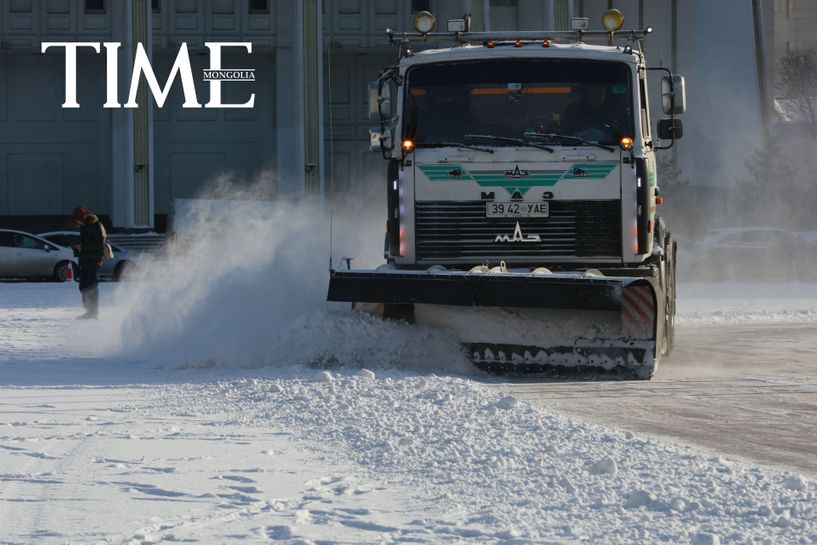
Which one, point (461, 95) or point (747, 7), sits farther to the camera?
point (747, 7)

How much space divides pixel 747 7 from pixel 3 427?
51.2 meters

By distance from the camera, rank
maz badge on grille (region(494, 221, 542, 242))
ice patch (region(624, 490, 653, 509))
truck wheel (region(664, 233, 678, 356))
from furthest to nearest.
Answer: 1. truck wheel (region(664, 233, 678, 356))
2. maz badge on grille (region(494, 221, 542, 242))
3. ice patch (region(624, 490, 653, 509))

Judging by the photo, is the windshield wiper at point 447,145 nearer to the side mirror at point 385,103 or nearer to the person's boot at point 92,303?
the side mirror at point 385,103

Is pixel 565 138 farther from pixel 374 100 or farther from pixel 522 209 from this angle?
pixel 374 100

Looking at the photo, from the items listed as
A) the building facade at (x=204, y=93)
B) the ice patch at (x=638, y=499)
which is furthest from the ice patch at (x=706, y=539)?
the building facade at (x=204, y=93)

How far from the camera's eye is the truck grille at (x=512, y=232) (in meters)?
13.5

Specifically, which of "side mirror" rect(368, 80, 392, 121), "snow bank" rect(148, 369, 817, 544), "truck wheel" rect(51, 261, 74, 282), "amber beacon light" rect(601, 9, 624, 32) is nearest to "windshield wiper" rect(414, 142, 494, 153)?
"side mirror" rect(368, 80, 392, 121)

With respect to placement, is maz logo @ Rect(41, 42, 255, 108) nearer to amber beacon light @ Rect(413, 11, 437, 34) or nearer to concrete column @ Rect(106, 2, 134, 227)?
concrete column @ Rect(106, 2, 134, 227)

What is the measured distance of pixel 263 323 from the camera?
1456cm

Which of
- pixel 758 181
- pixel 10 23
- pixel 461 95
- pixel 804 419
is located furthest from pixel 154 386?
pixel 758 181

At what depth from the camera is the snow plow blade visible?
12.5 metres

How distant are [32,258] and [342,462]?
1165 inches

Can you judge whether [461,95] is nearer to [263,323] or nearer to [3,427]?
[263,323]

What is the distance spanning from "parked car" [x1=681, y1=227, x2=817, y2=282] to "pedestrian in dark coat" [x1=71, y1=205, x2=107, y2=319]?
17496 millimetres
